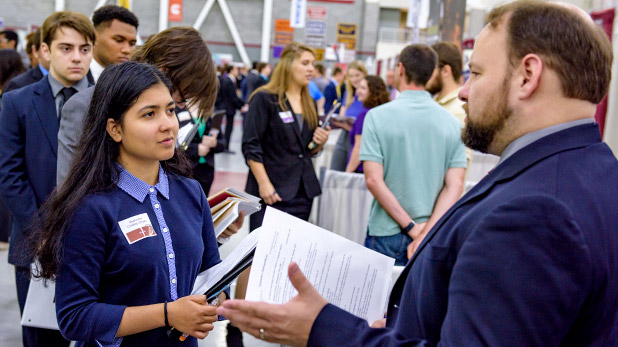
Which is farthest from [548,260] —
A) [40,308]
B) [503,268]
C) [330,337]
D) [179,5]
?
[179,5]

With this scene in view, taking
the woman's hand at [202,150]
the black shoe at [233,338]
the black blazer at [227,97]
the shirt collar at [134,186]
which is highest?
the shirt collar at [134,186]

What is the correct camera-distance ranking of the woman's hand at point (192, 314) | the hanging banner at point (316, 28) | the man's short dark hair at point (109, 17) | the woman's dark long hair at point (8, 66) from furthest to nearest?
the hanging banner at point (316, 28)
the woman's dark long hair at point (8, 66)
the man's short dark hair at point (109, 17)
the woman's hand at point (192, 314)

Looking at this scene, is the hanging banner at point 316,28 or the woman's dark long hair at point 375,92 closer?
the woman's dark long hair at point 375,92

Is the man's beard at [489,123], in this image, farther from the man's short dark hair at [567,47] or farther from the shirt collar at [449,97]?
the shirt collar at [449,97]

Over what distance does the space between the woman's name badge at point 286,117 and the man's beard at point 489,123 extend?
8.95ft

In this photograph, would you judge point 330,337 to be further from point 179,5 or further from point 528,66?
point 179,5

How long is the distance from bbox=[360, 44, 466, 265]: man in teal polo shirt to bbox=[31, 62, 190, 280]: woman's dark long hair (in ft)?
5.23

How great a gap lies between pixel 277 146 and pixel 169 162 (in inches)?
82.6

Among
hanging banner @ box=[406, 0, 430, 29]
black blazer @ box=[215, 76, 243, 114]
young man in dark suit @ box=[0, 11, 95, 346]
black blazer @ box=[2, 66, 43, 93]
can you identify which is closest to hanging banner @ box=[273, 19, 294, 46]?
black blazer @ box=[215, 76, 243, 114]

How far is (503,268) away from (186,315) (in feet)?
2.82

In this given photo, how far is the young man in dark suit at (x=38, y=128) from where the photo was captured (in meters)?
2.71

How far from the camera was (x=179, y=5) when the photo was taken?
25.4 m

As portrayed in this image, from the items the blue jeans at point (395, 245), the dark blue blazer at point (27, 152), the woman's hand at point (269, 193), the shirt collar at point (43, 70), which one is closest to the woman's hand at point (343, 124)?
the woman's hand at point (269, 193)

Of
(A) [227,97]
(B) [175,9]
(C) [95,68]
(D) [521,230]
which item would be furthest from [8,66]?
(B) [175,9]
